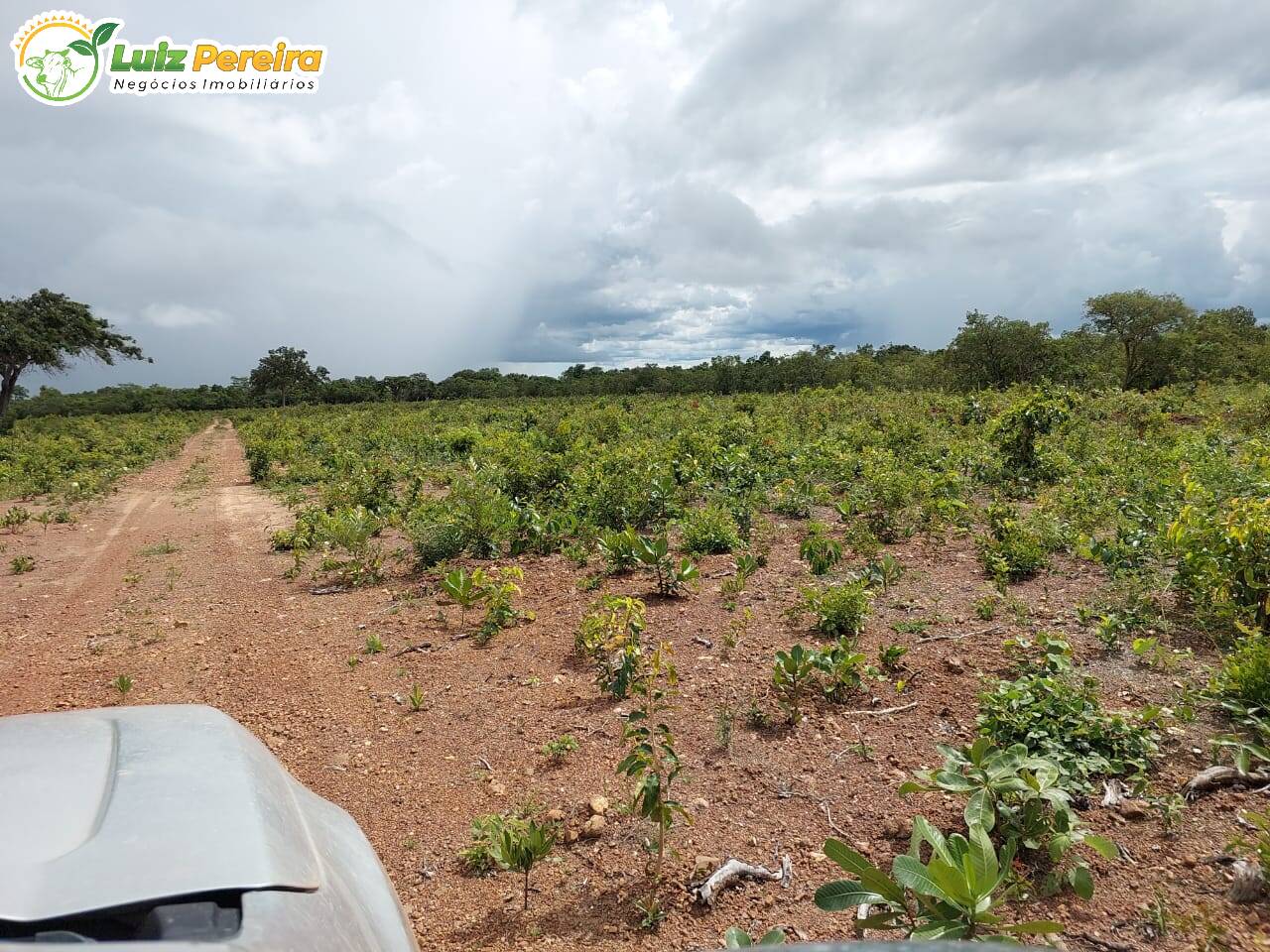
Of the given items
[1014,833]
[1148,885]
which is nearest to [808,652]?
[1014,833]

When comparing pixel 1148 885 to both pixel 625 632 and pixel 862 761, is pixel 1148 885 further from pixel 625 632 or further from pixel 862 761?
pixel 625 632

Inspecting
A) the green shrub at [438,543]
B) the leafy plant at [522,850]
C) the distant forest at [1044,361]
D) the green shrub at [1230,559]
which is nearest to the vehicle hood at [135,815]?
the leafy plant at [522,850]

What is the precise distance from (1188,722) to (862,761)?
1542 mm

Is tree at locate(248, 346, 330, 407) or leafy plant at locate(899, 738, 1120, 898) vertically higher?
tree at locate(248, 346, 330, 407)

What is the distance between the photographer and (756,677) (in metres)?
4.43

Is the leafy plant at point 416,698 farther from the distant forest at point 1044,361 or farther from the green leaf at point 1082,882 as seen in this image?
the distant forest at point 1044,361

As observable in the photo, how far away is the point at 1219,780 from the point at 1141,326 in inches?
1515

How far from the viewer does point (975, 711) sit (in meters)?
3.72

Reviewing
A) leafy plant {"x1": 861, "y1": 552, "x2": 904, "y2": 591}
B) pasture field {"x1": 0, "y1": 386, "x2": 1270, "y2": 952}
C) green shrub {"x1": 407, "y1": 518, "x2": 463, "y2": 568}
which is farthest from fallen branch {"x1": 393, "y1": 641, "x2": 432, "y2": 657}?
leafy plant {"x1": 861, "y1": 552, "x2": 904, "y2": 591}

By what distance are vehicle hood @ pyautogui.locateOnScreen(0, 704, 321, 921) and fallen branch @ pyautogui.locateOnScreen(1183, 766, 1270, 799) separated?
3.31m

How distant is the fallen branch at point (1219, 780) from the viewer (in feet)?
9.12

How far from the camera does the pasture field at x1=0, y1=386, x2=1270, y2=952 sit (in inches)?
102

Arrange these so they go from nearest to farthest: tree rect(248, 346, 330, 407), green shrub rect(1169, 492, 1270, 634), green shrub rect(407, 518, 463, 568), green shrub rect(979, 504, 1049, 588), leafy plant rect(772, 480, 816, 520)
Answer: green shrub rect(1169, 492, 1270, 634) < green shrub rect(979, 504, 1049, 588) < green shrub rect(407, 518, 463, 568) < leafy plant rect(772, 480, 816, 520) < tree rect(248, 346, 330, 407)

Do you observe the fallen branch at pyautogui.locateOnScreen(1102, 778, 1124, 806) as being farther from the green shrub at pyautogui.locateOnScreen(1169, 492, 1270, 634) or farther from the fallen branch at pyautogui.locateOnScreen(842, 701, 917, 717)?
the green shrub at pyautogui.locateOnScreen(1169, 492, 1270, 634)
